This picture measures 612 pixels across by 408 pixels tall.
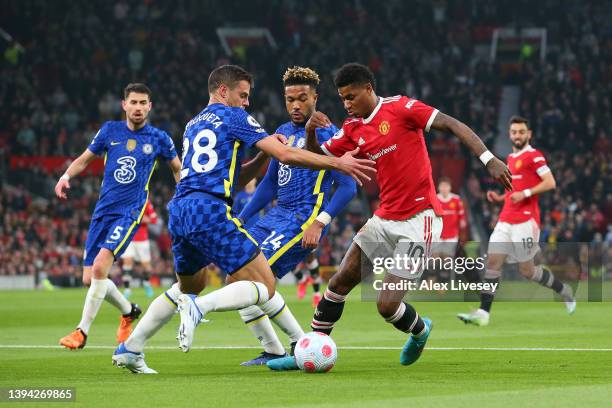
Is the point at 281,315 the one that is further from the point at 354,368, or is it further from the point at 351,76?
the point at 351,76

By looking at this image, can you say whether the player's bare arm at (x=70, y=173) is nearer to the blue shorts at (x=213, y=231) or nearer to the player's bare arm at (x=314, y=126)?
the player's bare arm at (x=314, y=126)

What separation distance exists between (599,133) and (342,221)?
8.52 m

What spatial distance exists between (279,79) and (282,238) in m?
28.1

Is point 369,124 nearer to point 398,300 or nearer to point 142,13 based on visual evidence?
point 398,300

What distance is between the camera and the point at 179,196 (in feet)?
27.8

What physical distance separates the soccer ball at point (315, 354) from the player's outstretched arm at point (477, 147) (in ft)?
5.78

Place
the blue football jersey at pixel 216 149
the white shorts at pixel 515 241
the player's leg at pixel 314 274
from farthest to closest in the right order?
1. the player's leg at pixel 314 274
2. the white shorts at pixel 515 241
3. the blue football jersey at pixel 216 149

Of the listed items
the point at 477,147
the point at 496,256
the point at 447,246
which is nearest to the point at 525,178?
the point at 496,256

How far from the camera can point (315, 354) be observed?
8.55 meters

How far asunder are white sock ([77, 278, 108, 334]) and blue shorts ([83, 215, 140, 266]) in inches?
13.1

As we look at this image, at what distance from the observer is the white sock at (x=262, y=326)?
9.18 m

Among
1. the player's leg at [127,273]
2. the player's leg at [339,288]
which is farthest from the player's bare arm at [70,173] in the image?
the player's leg at [127,273]

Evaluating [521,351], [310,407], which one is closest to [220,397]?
[310,407]

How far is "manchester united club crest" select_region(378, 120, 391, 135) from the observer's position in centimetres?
888
